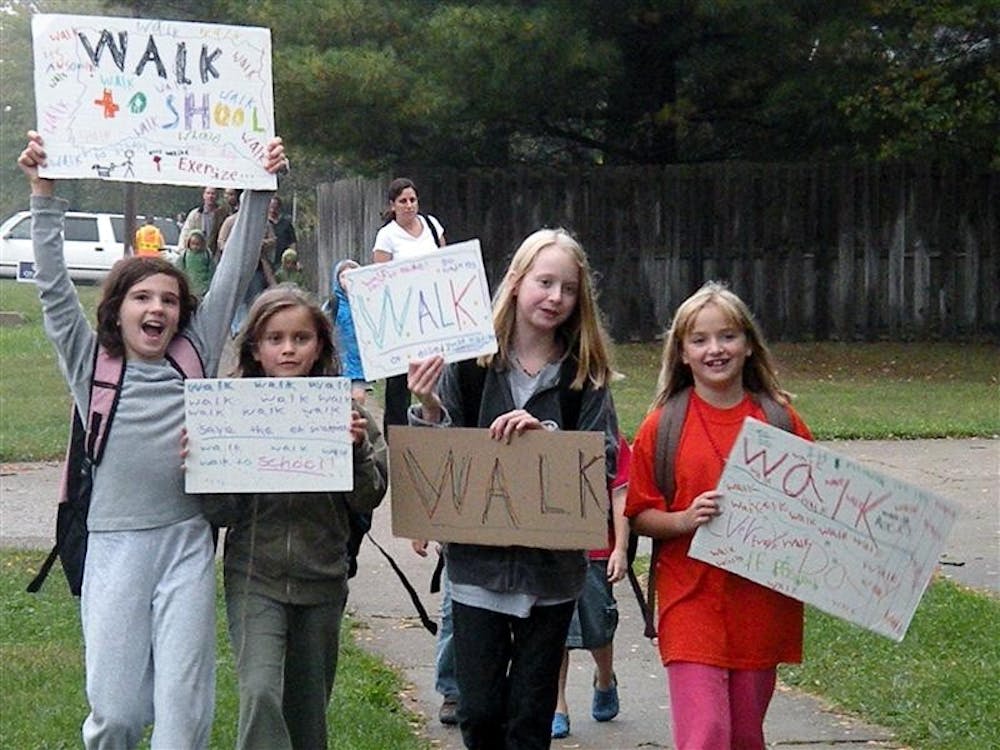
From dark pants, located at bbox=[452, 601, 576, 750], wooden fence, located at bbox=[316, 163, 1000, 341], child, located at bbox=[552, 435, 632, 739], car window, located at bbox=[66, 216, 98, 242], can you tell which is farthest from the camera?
car window, located at bbox=[66, 216, 98, 242]

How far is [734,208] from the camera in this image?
75.5 ft

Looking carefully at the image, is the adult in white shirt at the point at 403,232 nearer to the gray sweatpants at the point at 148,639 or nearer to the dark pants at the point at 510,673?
the dark pants at the point at 510,673

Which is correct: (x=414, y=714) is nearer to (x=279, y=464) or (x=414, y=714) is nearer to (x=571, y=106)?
(x=279, y=464)

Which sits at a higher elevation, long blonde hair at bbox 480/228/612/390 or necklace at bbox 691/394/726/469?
long blonde hair at bbox 480/228/612/390

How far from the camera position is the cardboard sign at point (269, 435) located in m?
5.00

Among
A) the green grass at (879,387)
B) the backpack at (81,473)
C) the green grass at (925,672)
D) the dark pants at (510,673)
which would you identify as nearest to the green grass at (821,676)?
the green grass at (925,672)

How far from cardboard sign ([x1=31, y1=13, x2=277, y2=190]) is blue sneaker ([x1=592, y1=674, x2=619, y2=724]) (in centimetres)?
245

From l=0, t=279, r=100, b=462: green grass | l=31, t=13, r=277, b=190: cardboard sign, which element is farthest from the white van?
l=31, t=13, r=277, b=190: cardboard sign

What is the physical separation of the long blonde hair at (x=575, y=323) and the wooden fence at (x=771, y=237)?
17.5 m

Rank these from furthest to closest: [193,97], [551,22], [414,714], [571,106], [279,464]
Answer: [571,106], [551,22], [414,714], [193,97], [279,464]

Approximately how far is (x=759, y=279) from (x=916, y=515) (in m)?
18.3

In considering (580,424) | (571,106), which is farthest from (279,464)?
(571,106)

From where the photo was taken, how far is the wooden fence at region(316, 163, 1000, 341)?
22.8 metres

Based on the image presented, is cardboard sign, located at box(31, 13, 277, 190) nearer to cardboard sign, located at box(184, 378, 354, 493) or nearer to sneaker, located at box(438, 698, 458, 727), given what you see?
cardboard sign, located at box(184, 378, 354, 493)
